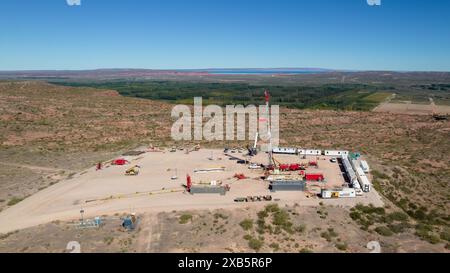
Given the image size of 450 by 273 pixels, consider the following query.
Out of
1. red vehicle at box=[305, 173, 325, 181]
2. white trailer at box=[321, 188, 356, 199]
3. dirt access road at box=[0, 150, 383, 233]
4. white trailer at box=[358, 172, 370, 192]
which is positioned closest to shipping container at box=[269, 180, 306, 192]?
dirt access road at box=[0, 150, 383, 233]

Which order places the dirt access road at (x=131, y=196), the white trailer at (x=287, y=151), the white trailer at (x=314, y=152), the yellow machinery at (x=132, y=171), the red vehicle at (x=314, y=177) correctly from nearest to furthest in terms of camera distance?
1. the dirt access road at (x=131, y=196)
2. the red vehicle at (x=314, y=177)
3. the yellow machinery at (x=132, y=171)
4. the white trailer at (x=314, y=152)
5. the white trailer at (x=287, y=151)

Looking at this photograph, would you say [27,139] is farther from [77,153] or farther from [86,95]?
[86,95]

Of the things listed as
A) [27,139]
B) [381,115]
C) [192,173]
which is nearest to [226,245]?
[192,173]

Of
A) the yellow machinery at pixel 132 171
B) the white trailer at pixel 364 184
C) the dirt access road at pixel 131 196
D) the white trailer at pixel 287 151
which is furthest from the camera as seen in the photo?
the white trailer at pixel 287 151

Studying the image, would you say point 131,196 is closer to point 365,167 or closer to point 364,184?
point 364,184

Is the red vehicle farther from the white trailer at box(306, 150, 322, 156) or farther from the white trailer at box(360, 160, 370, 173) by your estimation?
the white trailer at box(306, 150, 322, 156)

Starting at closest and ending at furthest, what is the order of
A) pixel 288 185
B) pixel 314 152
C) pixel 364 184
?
pixel 288 185, pixel 364 184, pixel 314 152

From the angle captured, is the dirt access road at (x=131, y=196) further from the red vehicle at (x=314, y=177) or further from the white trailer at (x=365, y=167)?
A: the white trailer at (x=365, y=167)

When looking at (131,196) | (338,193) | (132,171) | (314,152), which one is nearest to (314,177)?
(338,193)

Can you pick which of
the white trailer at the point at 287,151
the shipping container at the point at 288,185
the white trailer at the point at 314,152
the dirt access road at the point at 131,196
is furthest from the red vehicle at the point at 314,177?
the white trailer at the point at 287,151

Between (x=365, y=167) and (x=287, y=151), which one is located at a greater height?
(x=287, y=151)
